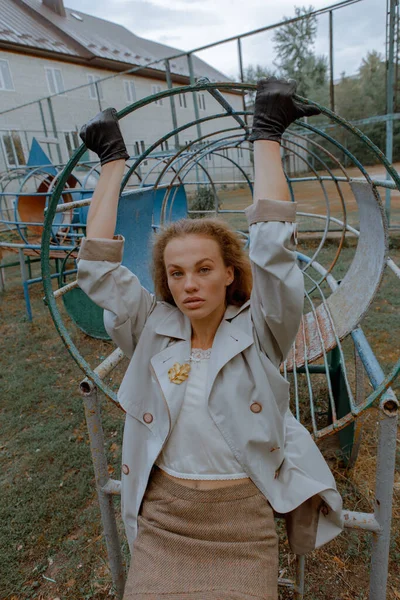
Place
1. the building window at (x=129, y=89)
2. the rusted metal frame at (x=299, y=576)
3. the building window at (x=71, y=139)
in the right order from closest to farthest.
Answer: the rusted metal frame at (x=299, y=576) < the building window at (x=71, y=139) < the building window at (x=129, y=89)

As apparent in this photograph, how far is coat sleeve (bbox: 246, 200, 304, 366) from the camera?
1021 mm

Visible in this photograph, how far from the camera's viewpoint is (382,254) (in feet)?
5.49

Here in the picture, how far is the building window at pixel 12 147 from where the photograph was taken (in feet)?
45.9

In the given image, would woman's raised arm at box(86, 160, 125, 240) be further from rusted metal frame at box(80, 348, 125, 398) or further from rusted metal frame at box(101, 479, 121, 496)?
rusted metal frame at box(101, 479, 121, 496)

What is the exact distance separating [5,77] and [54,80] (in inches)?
83.5

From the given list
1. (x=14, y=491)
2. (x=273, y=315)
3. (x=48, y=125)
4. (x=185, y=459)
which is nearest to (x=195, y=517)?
(x=185, y=459)

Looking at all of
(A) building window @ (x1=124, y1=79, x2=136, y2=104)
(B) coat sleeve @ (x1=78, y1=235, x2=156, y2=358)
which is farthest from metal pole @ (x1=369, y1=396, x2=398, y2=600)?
(A) building window @ (x1=124, y1=79, x2=136, y2=104)

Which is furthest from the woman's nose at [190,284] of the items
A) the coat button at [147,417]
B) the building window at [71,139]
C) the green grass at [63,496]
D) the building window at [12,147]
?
the building window at [71,139]

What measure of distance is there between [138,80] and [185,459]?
66.7 ft

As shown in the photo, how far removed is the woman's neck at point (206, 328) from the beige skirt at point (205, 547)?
395 millimetres

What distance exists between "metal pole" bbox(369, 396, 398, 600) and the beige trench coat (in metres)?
0.16

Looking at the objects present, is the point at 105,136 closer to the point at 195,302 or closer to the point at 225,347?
the point at 195,302

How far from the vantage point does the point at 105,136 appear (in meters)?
1.23

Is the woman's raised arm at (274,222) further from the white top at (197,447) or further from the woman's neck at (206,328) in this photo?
the white top at (197,447)
